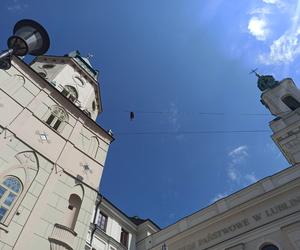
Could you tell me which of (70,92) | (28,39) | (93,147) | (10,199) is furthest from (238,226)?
(70,92)

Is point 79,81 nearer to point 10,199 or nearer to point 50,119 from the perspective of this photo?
point 50,119

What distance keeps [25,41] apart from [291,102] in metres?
30.7

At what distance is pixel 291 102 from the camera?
31297 millimetres

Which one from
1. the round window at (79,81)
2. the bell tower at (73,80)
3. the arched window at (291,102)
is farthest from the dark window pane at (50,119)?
the arched window at (291,102)

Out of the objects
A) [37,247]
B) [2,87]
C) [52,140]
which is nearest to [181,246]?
[37,247]

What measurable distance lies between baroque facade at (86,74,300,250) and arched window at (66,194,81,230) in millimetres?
2219

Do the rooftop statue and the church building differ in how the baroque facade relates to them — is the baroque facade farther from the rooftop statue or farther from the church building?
the rooftop statue

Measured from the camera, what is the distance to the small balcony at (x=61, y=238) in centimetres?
1306

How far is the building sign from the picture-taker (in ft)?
49.2

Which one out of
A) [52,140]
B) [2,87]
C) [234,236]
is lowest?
[234,236]

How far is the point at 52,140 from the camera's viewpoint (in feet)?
→ 55.8

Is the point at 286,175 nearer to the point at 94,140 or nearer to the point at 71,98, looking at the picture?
the point at 94,140

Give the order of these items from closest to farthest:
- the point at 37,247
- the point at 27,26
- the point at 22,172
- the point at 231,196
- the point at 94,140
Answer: the point at 27,26 < the point at 37,247 < the point at 22,172 < the point at 231,196 < the point at 94,140

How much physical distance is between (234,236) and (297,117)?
52.7 ft
